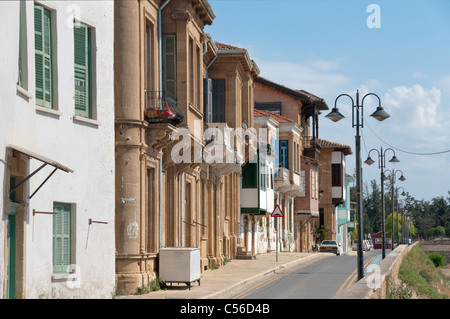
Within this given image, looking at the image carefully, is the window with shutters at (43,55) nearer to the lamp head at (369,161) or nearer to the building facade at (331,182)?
the lamp head at (369,161)

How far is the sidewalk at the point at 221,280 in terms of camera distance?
23.0m

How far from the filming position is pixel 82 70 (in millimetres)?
18469

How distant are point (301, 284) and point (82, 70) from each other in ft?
43.0

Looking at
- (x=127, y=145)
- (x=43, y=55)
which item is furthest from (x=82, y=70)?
(x=127, y=145)

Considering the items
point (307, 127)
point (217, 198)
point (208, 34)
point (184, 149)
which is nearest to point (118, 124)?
point (184, 149)

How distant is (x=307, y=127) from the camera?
74312mm

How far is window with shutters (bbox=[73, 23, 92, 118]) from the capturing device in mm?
18266

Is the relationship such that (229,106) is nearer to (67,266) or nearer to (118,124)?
(118,124)

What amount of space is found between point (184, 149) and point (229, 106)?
40.8 feet

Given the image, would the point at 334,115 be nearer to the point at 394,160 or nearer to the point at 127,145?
the point at 127,145

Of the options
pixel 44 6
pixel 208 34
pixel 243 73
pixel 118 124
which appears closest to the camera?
pixel 44 6

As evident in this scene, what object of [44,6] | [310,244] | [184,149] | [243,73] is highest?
[243,73]

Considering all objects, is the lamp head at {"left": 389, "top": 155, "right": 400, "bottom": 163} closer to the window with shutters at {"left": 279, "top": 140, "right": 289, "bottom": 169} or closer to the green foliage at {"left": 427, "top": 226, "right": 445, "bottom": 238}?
the window with shutters at {"left": 279, "top": 140, "right": 289, "bottom": 169}
